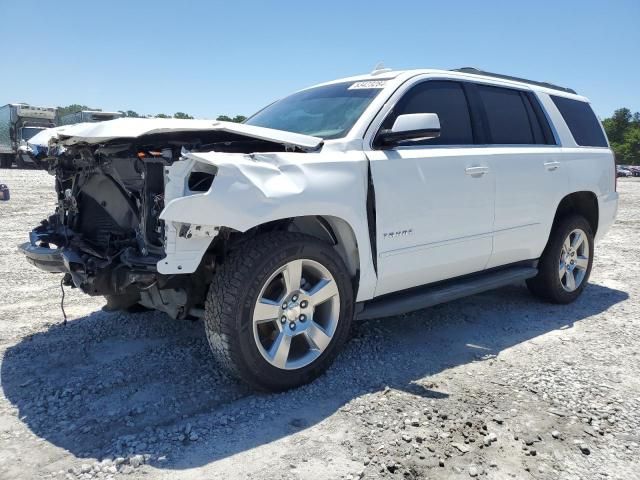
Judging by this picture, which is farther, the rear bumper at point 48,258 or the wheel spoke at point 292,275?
the rear bumper at point 48,258

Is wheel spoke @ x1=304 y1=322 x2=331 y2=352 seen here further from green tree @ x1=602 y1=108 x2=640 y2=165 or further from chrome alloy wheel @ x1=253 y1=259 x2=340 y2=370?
green tree @ x1=602 y1=108 x2=640 y2=165

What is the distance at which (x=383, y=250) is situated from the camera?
3.37 meters

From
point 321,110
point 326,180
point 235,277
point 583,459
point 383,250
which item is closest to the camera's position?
point 583,459

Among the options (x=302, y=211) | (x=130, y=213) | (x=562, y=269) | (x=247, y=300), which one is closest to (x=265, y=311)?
(x=247, y=300)

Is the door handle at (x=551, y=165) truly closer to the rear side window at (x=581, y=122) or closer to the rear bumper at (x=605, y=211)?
the rear side window at (x=581, y=122)

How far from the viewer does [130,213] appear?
11.2 ft

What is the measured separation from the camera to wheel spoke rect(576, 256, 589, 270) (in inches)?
205

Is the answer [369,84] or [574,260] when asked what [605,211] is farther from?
[369,84]

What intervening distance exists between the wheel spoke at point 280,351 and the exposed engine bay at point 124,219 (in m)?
0.52

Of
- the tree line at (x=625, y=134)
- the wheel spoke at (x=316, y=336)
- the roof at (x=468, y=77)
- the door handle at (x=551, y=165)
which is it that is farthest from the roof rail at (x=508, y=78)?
the tree line at (x=625, y=134)

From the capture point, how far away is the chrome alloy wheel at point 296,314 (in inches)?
Result: 118

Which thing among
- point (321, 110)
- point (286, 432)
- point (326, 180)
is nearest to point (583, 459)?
point (286, 432)

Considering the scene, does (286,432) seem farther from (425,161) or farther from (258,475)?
(425,161)

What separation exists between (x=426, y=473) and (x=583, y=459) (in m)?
0.80
